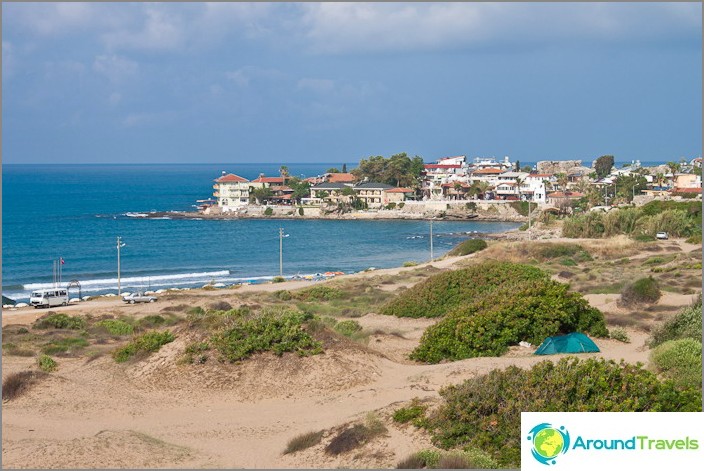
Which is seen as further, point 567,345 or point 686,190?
point 686,190

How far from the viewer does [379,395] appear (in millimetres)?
17547

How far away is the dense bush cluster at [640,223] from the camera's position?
70.4m

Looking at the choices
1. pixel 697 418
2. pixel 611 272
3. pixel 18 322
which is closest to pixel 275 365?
pixel 697 418

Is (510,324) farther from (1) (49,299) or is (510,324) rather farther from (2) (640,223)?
(2) (640,223)

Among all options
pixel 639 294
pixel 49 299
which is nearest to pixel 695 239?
pixel 639 294

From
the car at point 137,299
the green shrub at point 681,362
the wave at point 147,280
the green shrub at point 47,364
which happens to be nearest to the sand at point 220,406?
the green shrub at point 47,364

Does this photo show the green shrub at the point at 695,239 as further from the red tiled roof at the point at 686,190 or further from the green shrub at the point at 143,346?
the green shrub at the point at 143,346

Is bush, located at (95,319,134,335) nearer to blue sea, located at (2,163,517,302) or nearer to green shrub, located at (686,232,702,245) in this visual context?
blue sea, located at (2,163,517,302)

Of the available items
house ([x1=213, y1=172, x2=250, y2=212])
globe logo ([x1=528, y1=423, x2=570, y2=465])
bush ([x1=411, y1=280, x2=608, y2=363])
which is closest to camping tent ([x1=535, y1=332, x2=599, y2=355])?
bush ([x1=411, y1=280, x2=608, y2=363])

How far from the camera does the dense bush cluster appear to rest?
70375mm

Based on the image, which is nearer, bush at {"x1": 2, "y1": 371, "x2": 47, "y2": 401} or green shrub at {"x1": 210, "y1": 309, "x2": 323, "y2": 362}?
bush at {"x1": 2, "y1": 371, "x2": 47, "y2": 401}

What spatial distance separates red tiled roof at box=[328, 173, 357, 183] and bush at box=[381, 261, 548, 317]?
11772 centimetres

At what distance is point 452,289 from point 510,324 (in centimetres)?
860

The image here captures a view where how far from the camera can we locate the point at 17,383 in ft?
58.9
